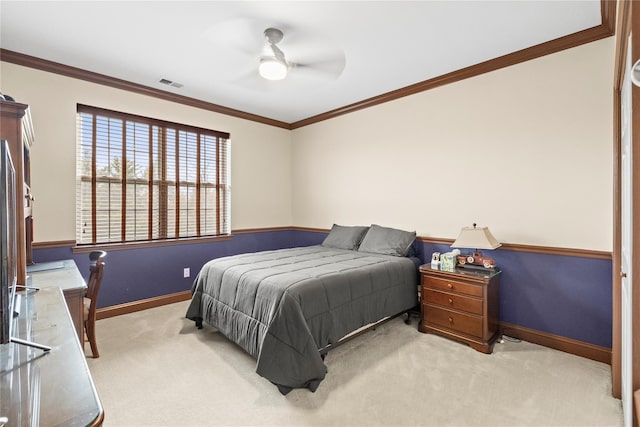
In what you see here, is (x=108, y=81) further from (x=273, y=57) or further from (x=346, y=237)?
(x=346, y=237)

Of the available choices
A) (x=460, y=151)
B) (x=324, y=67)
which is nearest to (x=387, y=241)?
(x=460, y=151)

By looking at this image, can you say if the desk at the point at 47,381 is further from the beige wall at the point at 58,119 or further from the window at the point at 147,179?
the window at the point at 147,179

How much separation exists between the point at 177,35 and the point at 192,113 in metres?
1.60

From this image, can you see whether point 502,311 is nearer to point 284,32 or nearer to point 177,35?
point 284,32

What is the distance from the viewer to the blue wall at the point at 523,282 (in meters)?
2.51

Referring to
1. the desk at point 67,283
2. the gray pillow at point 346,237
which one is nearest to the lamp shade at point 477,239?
the gray pillow at point 346,237

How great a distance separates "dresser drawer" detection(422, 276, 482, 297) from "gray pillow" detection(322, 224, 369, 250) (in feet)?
3.64

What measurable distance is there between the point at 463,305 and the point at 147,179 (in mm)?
3732

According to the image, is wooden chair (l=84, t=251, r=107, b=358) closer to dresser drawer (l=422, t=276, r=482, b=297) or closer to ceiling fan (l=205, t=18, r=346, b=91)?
ceiling fan (l=205, t=18, r=346, b=91)

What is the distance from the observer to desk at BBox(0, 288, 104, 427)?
71 centimetres

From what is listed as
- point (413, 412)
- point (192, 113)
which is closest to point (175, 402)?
point (413, 412)

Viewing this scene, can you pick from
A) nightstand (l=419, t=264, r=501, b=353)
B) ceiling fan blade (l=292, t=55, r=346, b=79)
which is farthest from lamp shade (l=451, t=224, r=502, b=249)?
ceiling fan blade (l=292, t=55, r=346, b=79)

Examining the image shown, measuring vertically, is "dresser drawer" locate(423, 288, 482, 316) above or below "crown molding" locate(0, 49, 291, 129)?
below

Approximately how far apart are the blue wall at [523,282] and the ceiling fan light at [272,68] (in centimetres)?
237
